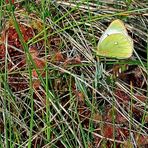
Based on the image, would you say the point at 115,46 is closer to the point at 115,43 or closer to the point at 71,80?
the point at 115,43

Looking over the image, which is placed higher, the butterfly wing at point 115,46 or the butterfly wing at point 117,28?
the butterfly wing at point 117,28

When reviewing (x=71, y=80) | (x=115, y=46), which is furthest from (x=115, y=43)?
(x=71, y=80)

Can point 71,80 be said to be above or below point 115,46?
below

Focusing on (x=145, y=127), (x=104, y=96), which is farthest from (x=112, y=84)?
(x=145, y=127)

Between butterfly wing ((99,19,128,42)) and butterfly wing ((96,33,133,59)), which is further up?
butterfly wing ((99,19,128,42))

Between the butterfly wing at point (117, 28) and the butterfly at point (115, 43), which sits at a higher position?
the butterfly wing at point (117, 28)

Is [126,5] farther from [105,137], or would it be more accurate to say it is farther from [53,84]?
[105,137]
